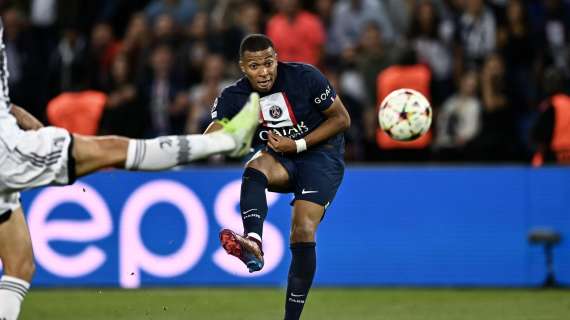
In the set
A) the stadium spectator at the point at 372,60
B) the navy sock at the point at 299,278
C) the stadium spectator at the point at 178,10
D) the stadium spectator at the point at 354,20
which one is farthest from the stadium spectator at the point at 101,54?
the navy sock at the point at 299,278

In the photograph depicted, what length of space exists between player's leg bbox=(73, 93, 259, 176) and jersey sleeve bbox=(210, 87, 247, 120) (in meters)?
1.32

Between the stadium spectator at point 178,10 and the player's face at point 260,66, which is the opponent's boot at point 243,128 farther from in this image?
the stadium spectator at point 178,10

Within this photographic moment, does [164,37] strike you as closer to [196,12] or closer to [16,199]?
[196,12]

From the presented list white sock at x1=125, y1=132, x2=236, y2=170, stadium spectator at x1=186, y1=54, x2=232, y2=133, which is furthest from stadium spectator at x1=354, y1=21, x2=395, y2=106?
white sock at x1=125, y1=132, x2=236, y2=170

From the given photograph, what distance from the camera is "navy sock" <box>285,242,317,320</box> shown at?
7539mm

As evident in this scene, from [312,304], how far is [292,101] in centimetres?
250

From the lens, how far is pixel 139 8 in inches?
630

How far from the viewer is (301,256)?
764 cm

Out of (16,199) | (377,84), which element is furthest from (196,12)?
(16,199)

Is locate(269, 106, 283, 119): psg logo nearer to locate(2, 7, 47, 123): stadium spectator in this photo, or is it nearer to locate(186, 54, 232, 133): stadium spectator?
locate(186, 54, 232, 133): stadium spectator

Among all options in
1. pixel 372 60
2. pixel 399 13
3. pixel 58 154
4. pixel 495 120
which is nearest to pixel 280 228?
pixel 495 120

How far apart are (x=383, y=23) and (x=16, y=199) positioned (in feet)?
27.1

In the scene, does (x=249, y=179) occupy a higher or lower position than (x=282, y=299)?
higher

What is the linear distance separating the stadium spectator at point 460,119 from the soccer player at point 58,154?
20.0 feet
